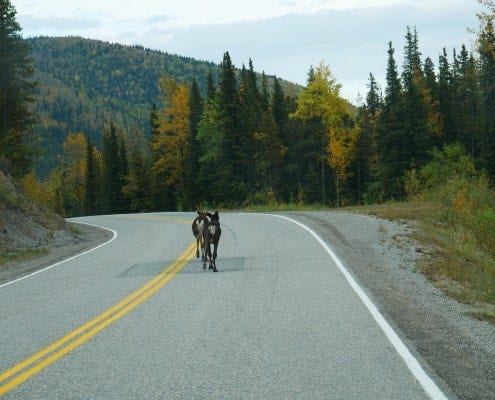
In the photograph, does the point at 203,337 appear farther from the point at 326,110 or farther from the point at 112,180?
the point at 112,180

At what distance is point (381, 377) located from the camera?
5.31 m

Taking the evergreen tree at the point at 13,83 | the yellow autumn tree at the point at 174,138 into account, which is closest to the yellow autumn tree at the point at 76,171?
the yellow autumn tree at the point at 174,138

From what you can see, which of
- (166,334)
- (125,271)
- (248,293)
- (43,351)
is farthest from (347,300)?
(125,271)

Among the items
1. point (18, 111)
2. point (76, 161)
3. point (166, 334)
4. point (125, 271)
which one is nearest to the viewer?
point (166, 334)

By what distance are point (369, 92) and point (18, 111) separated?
6461cm

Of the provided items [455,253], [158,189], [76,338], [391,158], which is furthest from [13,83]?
[76,338]

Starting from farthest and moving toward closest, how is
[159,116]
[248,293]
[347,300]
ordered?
1. [159,116]
2. [248,293]
3. [347,300]

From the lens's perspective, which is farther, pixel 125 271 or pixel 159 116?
pixel 159 116

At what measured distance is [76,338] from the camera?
7117mm

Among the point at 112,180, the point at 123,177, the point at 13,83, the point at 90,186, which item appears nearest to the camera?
the point at 13,83

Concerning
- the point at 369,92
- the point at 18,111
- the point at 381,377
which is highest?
the point at 369,92

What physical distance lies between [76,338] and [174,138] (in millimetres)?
58138

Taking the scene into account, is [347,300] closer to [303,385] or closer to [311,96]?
[303,385]

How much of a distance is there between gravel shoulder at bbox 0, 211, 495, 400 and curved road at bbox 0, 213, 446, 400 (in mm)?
266
